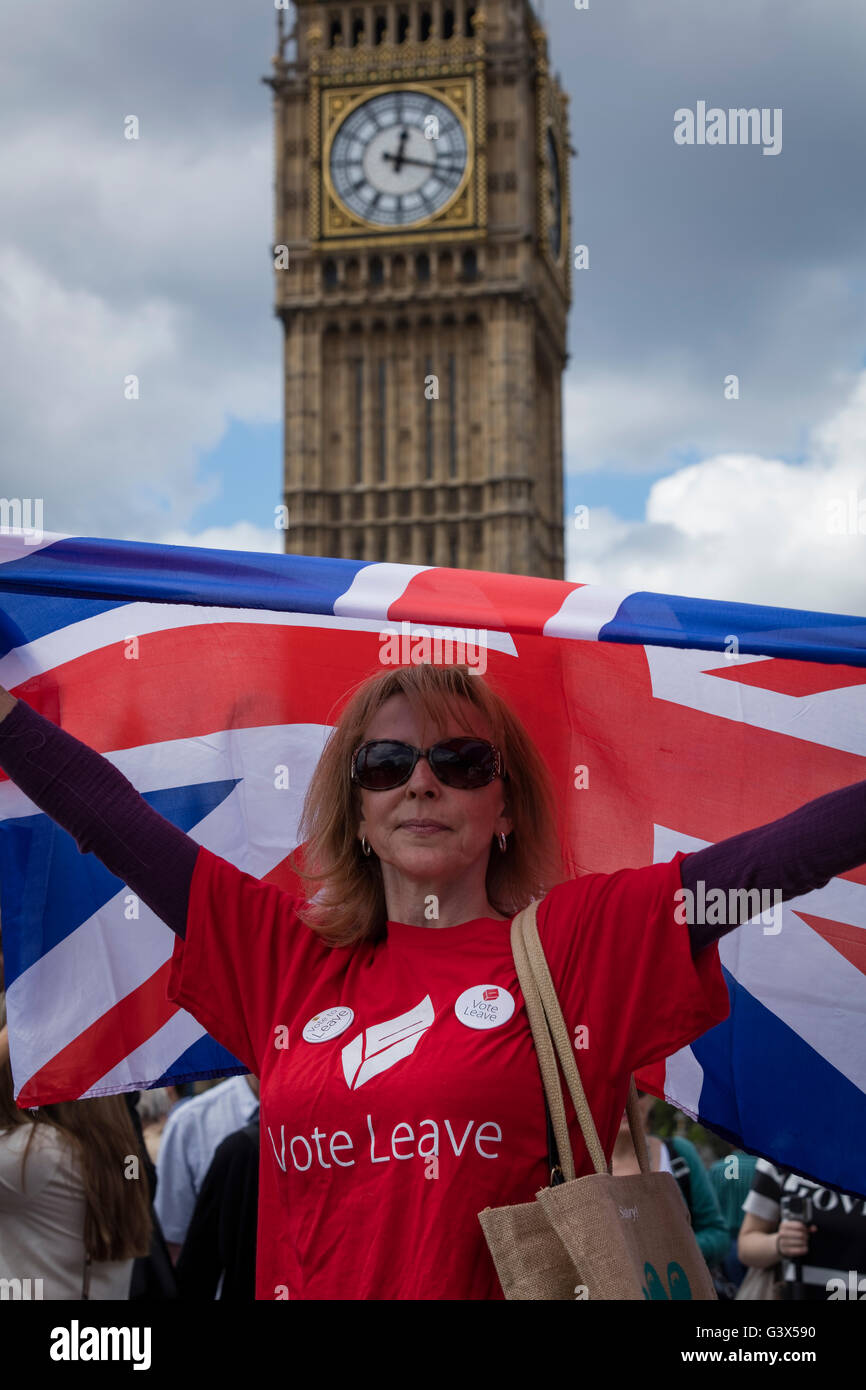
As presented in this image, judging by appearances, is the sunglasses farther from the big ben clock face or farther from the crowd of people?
the big ben clock face

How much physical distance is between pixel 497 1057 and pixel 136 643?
133cm

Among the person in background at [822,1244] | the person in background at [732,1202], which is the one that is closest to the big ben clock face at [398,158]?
the person in background at [732,1202]

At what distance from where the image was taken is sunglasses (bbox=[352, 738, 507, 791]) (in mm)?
2191

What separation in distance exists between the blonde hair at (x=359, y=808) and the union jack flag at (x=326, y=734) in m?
0.37

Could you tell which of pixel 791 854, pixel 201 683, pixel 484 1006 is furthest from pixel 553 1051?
pixel 201 683

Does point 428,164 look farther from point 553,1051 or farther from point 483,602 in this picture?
point 553,1051

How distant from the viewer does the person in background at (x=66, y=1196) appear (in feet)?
9.63

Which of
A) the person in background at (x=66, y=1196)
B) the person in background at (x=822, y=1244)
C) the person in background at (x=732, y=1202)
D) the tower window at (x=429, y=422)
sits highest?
the tower window at (x=429, y=422)

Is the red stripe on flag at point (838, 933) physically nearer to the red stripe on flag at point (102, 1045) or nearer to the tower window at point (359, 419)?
the red stripe on flag at point (102, 1045)

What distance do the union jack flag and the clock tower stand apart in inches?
1213

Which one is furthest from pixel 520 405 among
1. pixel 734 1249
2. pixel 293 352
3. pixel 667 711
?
pixel 667 711

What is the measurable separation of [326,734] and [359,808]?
0.64 metres
